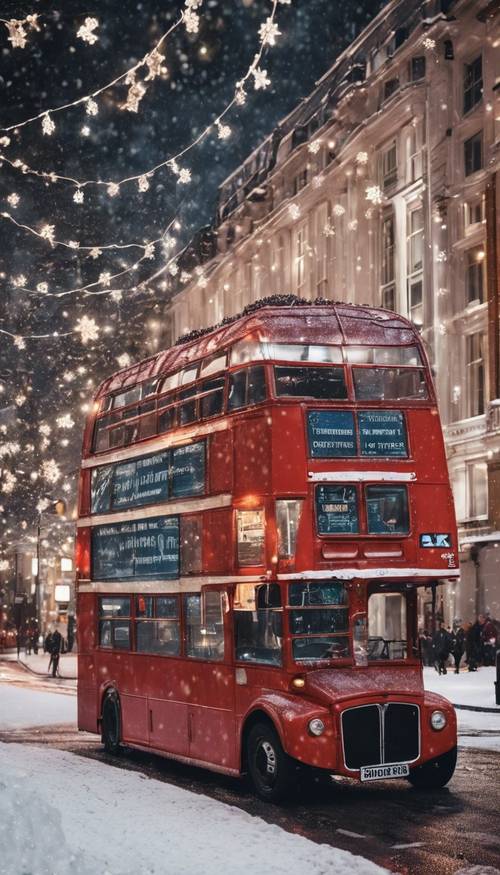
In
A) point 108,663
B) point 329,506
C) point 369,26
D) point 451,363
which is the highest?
point 369,26

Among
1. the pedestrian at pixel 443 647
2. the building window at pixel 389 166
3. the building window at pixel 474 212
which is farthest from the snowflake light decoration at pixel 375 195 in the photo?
the pedestrian at pixel 443 647

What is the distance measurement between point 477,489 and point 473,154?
11465 millimetres

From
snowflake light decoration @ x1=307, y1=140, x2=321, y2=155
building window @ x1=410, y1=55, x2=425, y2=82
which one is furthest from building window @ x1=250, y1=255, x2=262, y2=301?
building window @ x1=410, y1=55, x2=425, y2=82

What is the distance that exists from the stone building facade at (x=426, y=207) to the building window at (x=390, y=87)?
1.9 inches

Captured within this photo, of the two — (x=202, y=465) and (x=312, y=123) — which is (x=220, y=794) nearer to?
(x=202, y=465)

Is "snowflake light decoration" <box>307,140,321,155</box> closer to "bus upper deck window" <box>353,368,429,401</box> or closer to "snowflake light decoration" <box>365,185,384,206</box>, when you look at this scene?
"snowflake light decoration" <box>365,185,384,206</box>

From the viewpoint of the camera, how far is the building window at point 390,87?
154 ft

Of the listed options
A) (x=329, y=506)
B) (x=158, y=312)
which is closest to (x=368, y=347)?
(x=329, y=506)

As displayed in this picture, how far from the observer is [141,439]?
16.8 m

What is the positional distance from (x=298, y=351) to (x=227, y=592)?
2.91 metres

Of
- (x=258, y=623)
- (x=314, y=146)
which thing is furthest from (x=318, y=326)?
(x=314, y=146)

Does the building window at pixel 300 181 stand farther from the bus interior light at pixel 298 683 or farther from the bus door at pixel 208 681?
the bus interior light at pixel 298 683

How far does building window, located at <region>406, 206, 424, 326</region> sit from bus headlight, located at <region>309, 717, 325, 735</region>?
32.8m

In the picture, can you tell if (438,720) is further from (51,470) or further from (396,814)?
(51,470)
